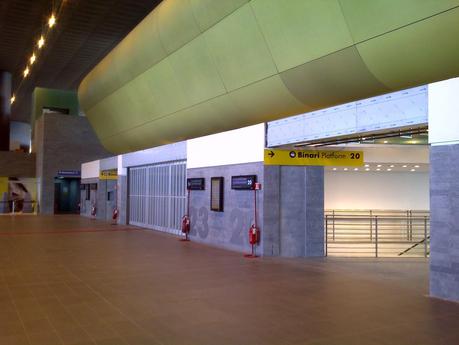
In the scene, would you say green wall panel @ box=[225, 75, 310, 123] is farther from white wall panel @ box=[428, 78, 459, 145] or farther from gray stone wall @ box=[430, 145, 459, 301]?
gray stone wall @ box=[430, 145, 459, 301]

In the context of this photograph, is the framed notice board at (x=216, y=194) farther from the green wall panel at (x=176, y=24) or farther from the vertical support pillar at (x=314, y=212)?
the green wall panel at (x=176, y=24)

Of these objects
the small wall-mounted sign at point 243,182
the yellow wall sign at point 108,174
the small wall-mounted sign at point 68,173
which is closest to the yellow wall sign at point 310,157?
the small wall-mounted sign at point 243,182

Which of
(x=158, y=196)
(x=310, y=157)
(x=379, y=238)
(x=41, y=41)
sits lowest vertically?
(x=379, y=238)

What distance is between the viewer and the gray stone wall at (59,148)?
3694 centimetres

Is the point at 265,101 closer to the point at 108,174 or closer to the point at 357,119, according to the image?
the point at 357,119

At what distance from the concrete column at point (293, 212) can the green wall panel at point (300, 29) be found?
9.86 feet

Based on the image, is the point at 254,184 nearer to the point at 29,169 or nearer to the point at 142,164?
the point at 142,164

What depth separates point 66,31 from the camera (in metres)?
28.0

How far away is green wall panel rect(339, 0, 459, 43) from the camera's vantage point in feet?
27.4

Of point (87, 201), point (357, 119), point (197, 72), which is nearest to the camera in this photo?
point (357, 119)

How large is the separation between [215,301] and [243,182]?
20.4 ft

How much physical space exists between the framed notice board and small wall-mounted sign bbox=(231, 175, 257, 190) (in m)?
0.84

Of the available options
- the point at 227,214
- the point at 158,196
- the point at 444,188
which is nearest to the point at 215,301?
the point at 444,188

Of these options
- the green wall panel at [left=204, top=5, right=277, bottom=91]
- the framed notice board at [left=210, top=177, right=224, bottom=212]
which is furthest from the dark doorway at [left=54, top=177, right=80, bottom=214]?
the green wall panel at [left=204, top=5, right=277, bottom=91]
